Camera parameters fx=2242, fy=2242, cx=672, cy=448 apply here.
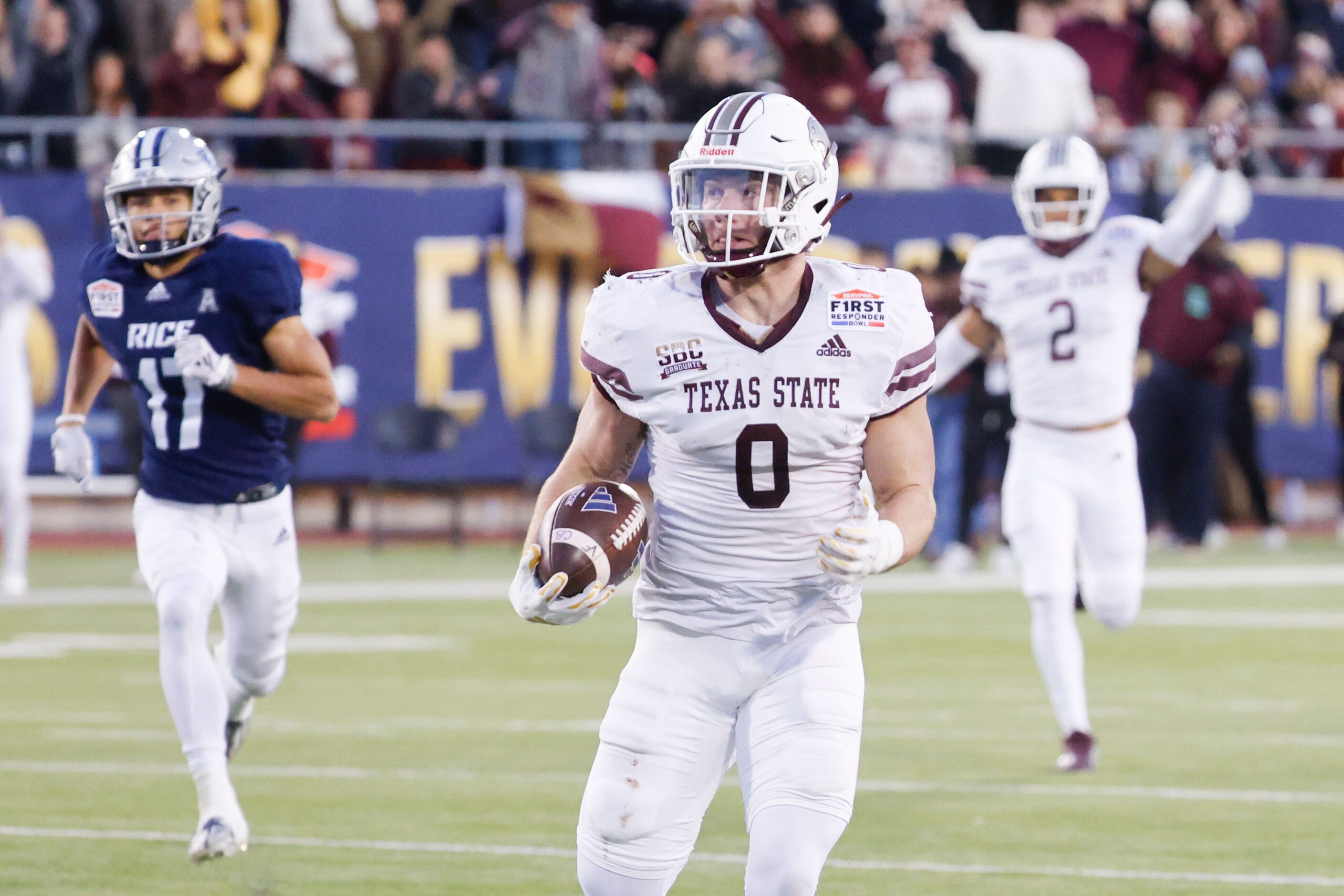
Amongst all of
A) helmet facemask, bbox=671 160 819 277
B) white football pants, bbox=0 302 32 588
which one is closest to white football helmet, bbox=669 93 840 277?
helmet facemask, bbox=671 160 819 277

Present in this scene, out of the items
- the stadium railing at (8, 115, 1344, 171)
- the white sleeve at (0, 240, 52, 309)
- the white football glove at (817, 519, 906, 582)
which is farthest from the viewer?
the stadium railing at (8, 115, 1344, 171)

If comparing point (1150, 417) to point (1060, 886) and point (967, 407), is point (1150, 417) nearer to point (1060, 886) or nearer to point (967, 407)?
point (967, 407)

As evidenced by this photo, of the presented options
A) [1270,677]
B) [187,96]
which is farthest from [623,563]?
[187,96]

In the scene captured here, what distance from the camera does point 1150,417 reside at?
49.9 feet

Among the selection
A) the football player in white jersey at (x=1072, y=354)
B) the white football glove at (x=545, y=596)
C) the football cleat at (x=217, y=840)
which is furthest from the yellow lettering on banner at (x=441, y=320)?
the white football glove at (x=545, y=596)

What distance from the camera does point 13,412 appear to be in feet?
39.8

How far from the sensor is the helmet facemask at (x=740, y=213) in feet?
13.9

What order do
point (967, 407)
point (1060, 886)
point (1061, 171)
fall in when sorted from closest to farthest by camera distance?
point (1060, 886), point (1061, 171), point (967, 407)

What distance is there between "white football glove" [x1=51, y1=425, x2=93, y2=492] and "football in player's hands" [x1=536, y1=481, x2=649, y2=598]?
118 inches

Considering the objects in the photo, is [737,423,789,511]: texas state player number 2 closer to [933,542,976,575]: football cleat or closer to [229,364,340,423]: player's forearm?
[229,364,340,423]: player's forearm

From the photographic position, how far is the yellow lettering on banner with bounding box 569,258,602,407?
50.6 ft

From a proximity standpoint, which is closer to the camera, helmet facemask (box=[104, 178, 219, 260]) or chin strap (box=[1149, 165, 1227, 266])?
helmet facemask (box=[104, 178, 219, 260])

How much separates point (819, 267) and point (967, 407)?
10.1m

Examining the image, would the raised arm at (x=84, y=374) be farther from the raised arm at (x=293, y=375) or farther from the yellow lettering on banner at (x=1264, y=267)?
the yellow lettering on banner at (x=1264, y=267)
